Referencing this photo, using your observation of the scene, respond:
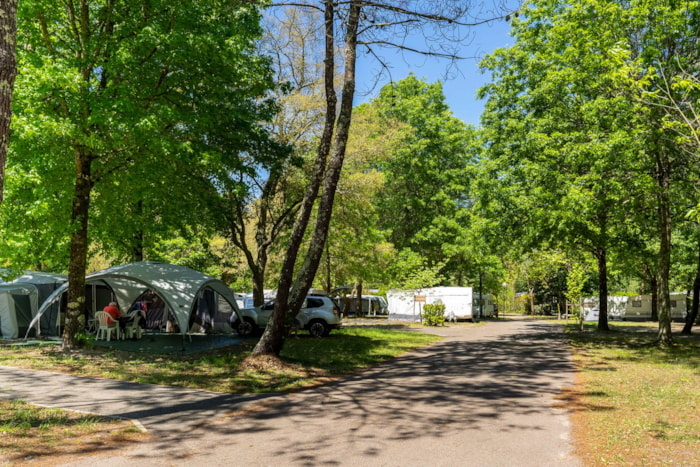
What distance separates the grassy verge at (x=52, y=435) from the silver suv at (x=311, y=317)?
445 inches

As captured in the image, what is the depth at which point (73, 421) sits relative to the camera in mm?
6129

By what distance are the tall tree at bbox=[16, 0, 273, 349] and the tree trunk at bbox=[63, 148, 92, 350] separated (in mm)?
25

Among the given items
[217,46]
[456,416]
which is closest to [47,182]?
[217,46]

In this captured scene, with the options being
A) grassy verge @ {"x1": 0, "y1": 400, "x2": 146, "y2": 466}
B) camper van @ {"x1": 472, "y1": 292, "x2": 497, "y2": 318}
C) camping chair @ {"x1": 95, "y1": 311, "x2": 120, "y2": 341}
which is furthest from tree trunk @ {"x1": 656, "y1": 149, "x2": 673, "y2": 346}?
camper van @ {"x1": 472, "y1": 292, "x2": 497, "y2": 318}

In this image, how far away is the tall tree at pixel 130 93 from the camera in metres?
10.4

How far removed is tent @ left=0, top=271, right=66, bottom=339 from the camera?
1652 centimetres

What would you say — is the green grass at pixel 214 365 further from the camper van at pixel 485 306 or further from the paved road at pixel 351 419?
the camper van at pixel 485 306

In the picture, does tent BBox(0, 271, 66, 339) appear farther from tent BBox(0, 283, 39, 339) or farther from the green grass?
the green grass

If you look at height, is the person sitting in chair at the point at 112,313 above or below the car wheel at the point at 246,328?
above

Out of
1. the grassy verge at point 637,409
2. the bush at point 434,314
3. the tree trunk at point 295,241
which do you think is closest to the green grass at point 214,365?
the tree trunk at point 295,241

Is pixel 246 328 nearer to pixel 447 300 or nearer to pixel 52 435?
pixel 52 435

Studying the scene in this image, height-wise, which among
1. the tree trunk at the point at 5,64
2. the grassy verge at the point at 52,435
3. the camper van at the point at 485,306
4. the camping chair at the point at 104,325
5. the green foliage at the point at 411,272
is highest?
the tree trunk at the point at 5,64

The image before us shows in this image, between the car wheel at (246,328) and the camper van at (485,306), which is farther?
the camper van at (485,306)

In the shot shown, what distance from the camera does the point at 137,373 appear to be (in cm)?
989
